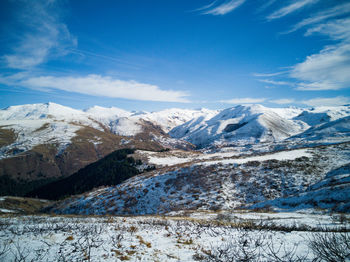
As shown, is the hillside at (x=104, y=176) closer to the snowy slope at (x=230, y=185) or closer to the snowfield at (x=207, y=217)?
the snowy slope at (x=230, y=185)

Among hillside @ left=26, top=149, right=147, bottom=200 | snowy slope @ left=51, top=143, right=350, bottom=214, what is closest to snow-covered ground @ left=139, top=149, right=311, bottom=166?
snowy slope @ left=51, top=143, right=350, bottom=214

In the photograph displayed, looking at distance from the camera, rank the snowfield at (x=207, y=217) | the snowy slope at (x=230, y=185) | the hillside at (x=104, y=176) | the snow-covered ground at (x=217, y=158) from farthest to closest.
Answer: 1. the hillside at (x=104, y=176)
2. the snow-covered ground at (x=217, y=158)
3. the snowy slope at (x=230, y=185)
4. the snowfield at (x=207, y=217)

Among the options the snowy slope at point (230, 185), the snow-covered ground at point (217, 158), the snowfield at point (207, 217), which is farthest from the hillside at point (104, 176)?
the snowfield at point (207, 217)

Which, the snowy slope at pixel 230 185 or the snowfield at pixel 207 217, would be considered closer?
the snowfield at pixel 207 217

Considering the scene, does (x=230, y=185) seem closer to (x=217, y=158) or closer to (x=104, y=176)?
(x=217, y=158)

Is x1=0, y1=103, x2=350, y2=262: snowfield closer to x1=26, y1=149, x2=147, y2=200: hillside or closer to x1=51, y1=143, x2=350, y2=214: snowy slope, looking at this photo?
x1=51, y1=143, x2=350, y2=214: snowy slope

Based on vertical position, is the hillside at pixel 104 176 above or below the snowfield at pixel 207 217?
below

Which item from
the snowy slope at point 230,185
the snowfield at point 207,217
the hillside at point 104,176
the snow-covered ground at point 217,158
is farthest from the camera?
the hillside at point 104,176

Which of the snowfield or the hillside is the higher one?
the snowfield

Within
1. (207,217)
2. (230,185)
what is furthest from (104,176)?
(207,217)

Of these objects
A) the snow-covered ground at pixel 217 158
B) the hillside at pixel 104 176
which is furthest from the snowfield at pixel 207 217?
the hillside at pixel 104 176

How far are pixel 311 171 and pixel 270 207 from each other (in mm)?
15049

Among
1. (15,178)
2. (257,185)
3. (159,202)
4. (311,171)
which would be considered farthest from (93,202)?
(15,178)

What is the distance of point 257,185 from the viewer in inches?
1109
